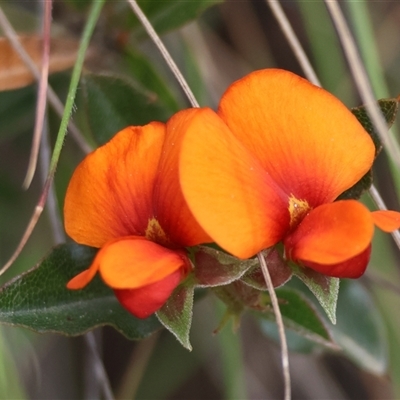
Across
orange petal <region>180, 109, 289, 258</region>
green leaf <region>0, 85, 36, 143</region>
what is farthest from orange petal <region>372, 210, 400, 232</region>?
green leaf <region>0, 85, 36, 143</region>

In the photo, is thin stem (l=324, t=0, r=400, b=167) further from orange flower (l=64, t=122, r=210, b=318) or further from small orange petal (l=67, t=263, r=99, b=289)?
small orange petal (l=67, t=263, r=99, b=289)

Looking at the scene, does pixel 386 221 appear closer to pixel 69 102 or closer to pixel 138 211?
pixel 138 211

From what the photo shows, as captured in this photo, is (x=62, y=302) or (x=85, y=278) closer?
(x=85, y=278)

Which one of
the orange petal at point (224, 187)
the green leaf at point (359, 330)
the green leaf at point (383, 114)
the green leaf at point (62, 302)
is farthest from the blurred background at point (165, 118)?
Result: the orange petal at point (224, 187)

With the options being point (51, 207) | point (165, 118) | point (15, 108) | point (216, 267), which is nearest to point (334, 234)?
point (216, 267)

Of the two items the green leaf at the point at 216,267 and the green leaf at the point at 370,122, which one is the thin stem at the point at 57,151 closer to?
the green leaf at the point at 216,267

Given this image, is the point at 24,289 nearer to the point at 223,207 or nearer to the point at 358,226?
the point at 223,207
